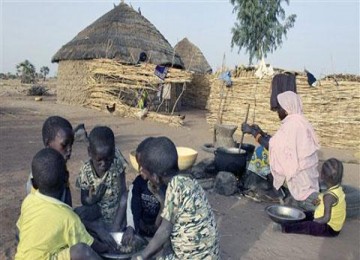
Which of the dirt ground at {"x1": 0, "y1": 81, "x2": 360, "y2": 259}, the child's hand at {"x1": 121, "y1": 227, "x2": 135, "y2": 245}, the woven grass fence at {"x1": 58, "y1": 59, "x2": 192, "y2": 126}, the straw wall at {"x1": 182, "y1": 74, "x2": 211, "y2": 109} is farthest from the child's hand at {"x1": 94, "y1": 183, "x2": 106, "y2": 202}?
the straw wall at {"x1": 182, "y1": 74, "x2": 211, "y2": 109}

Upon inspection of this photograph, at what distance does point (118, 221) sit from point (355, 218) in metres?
3.04

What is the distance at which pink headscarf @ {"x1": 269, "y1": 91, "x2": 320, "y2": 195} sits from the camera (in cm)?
400

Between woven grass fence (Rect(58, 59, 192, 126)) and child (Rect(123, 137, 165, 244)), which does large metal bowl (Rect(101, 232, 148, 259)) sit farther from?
woven grass fence (Rect(58, 59, 192, 126))

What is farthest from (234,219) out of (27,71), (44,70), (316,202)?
(44,70)

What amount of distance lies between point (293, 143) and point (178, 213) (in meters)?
2.39

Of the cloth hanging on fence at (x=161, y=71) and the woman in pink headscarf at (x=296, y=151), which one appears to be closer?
the woman in pink headscarf at (x=296, y=151)

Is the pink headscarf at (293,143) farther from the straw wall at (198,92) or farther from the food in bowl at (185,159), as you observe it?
the straw wall at (198,92)

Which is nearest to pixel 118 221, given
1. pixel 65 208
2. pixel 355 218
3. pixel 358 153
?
pixel 65 208

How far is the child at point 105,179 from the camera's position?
276 cm

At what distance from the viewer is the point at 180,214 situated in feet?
6.63

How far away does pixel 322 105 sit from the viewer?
906 cm

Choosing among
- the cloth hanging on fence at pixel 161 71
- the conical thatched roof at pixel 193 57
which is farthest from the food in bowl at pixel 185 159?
the conical thatched roof at pixel 193 57

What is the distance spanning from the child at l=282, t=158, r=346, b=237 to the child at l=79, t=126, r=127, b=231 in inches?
73.7

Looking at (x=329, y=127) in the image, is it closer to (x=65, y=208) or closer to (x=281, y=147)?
(x=281, y=147)
